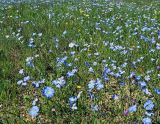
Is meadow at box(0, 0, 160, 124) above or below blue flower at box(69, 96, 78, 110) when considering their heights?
below

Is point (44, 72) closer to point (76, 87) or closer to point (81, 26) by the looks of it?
point (76, 87)

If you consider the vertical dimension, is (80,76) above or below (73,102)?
below

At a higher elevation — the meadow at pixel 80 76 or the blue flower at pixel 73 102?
the blue flower at pixel 73 102

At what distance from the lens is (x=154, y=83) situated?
5.34 m

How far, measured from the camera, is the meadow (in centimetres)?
473

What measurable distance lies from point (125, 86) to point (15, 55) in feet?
10.1

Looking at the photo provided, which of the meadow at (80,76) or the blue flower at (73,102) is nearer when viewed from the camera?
the blue flower at (73,102)

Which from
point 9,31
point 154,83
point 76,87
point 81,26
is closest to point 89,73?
point 76,87

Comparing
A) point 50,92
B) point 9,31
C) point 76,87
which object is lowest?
point 9,31

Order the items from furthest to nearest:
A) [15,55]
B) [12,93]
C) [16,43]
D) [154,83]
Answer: [16,43] → [15,55] → [12,93] → [154,83]

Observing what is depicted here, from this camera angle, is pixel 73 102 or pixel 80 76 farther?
pixel 80 76

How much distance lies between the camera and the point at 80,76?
19.7 feet

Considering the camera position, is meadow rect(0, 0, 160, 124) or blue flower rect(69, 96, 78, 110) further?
meadow rect(0, 0, 160, 124)

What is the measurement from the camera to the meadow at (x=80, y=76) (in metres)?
4.73
